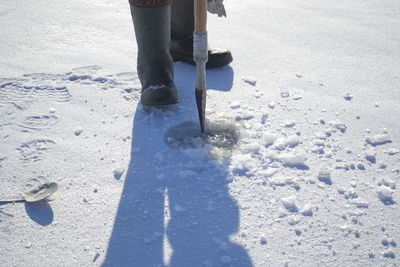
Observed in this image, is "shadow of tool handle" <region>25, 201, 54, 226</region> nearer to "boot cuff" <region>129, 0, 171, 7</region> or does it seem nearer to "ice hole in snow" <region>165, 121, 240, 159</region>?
"ice hole in snow" <region>165, 121, 240, 159</region>

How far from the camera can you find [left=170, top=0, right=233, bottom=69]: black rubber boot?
2291 millimetres

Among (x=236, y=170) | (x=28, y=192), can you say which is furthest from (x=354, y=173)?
(x=28, y=192)

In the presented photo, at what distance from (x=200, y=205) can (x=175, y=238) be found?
177mm

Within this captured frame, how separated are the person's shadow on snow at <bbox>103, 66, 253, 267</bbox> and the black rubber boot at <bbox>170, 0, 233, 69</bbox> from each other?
845 mm

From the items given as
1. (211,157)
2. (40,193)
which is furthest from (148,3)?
(40,193)

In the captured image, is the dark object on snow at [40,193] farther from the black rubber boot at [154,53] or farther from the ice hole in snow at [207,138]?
the black rubber boot at [154,53]

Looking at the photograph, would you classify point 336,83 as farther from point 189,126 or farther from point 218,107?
point 189,126

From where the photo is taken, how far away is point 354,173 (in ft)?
4.97

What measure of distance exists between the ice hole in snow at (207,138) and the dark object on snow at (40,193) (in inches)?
21.5

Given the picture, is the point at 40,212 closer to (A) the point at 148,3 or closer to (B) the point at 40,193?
(B) the point at 40,193

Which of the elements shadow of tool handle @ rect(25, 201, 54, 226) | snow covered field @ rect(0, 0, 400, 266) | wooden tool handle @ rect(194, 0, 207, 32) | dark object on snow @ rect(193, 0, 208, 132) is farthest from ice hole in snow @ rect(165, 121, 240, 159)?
shadow of tool handle @ rect(25, 201, 54, 226)

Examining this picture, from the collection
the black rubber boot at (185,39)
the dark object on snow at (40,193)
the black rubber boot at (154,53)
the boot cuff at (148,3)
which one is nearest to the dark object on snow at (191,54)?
the black rubber boot at (185,39)

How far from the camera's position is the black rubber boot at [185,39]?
2291mm

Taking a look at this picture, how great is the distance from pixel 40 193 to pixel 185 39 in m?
1.42
